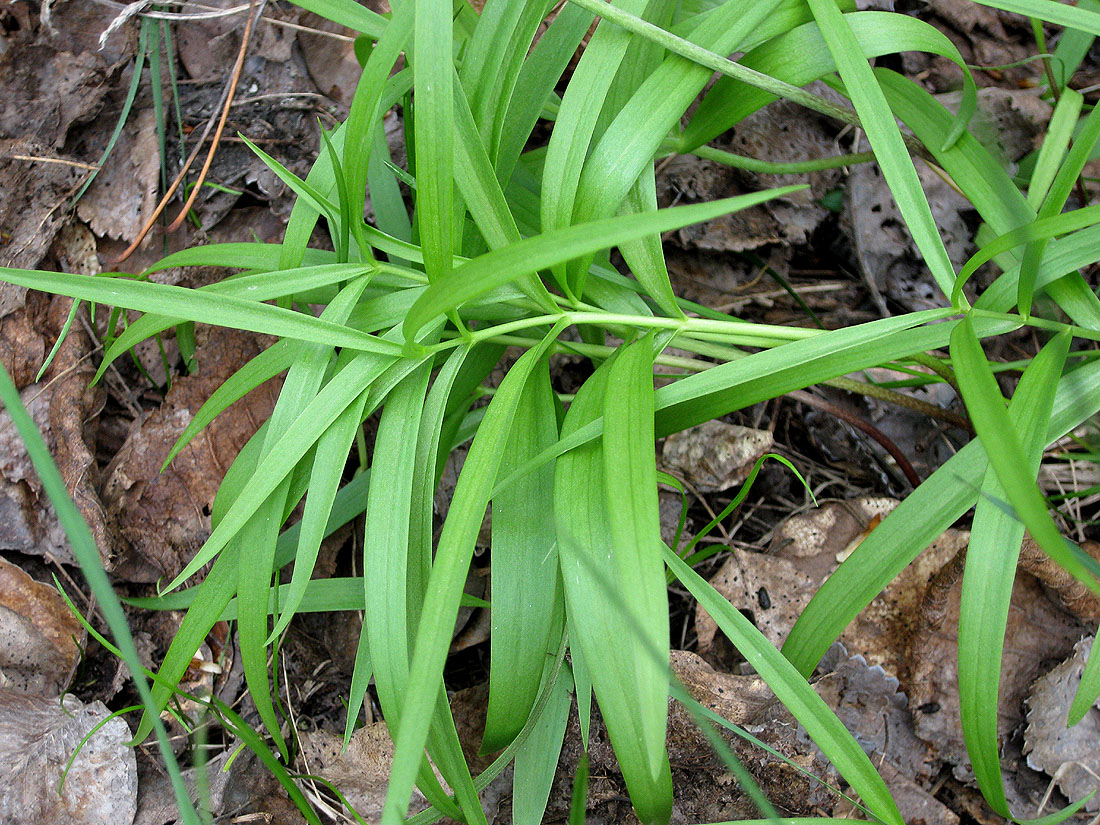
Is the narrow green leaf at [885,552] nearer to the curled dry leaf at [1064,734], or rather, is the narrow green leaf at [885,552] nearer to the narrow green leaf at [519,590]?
the narrow green leaf at [519,590]

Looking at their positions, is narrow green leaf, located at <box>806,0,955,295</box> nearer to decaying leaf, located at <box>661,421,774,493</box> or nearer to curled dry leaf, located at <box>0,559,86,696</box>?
decaying leaf, located at <box>661,421,774,493</box>

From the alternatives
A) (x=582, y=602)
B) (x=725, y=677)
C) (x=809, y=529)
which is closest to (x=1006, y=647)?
(x=809, y=529)

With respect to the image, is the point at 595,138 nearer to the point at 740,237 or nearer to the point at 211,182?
the point at 740,237

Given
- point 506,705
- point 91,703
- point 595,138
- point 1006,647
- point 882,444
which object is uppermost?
point 595,138

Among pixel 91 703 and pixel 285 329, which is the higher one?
pixel 285 329

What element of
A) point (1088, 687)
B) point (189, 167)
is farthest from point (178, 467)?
point (1088, 687)

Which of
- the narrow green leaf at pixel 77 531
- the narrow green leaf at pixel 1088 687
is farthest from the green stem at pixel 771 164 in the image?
the narrow green leaf at pixel 77 531

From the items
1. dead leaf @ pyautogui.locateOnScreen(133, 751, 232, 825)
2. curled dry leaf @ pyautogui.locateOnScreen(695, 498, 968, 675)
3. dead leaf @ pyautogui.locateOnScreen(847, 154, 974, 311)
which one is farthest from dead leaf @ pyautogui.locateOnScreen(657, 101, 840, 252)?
dead leaf @ pyautogui.locateOnScreen(133, 751, 232, 825)
